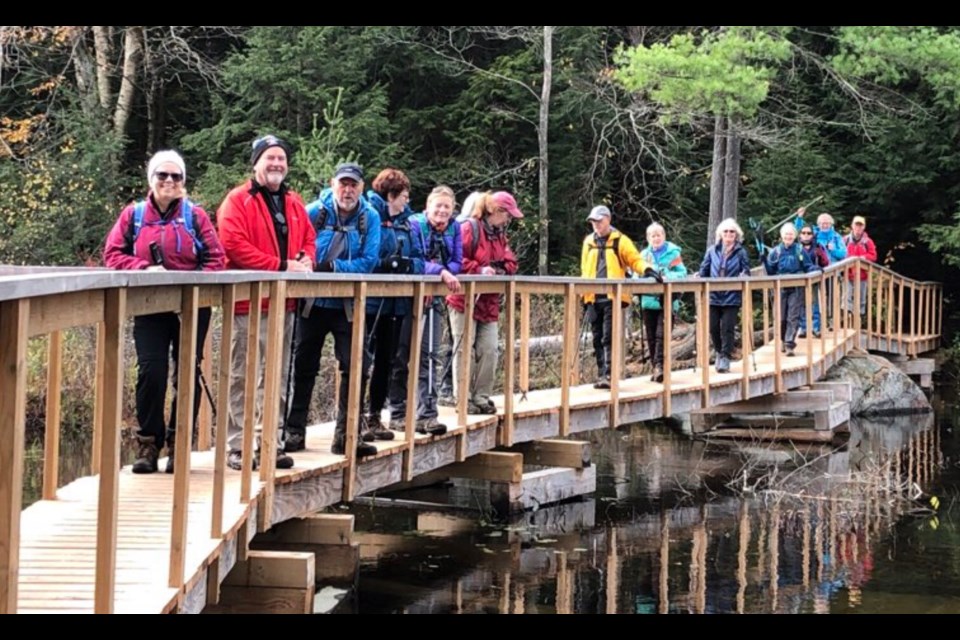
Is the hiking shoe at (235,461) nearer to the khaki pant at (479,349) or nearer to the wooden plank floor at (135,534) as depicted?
the wooden plank floor at (135,534)

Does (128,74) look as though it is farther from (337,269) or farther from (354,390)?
(354,390)

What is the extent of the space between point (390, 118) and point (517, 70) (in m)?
2.37

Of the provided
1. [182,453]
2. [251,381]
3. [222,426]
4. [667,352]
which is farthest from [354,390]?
[667,352]

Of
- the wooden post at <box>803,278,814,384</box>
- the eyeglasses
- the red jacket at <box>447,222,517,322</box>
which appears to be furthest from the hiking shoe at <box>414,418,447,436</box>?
the wooden post at <box>803,278,814,384</box>

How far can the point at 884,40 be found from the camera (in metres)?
20.1

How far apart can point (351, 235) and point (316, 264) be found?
0.26 meters

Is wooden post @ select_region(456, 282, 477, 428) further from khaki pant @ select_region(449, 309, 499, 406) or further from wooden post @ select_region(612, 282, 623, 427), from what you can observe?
wooden post @ select_region(612, 282, 623, 427)

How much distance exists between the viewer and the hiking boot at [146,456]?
7.19 meters

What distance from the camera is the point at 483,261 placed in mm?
9477

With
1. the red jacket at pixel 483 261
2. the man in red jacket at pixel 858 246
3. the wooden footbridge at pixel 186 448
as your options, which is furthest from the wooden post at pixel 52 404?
the man in red jacket at pixel 858 246

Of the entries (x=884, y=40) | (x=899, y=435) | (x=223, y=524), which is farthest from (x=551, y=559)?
(x=884, y=40)

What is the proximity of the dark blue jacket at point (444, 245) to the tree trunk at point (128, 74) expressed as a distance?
55.4ft

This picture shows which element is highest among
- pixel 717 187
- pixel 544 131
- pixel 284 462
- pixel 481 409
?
pixel 544 131

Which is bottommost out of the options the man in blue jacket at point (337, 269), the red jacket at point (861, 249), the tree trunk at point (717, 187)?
the man in blue jacket at point (337, 269)
